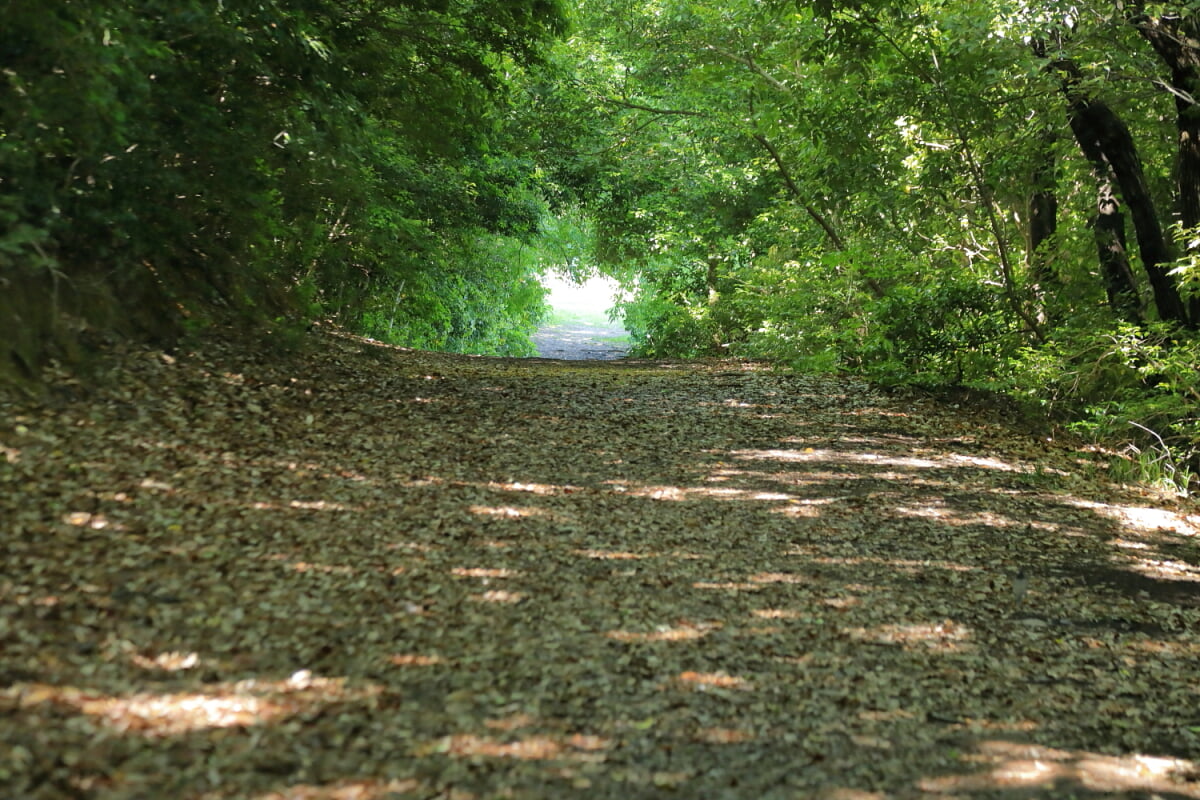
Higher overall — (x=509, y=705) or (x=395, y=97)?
(x=395, y=97)

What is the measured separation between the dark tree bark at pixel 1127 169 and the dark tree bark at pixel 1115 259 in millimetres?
224

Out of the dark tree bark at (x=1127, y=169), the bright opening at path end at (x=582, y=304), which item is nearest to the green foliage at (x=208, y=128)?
the dark tree bark at (x=1127, y=169)

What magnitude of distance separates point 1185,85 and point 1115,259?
1707 mm

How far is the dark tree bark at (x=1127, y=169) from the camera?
716 cm

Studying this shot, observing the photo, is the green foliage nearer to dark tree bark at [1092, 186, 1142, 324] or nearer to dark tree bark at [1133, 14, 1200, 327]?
dark tree bark at [1133, 14, 1200, 327]

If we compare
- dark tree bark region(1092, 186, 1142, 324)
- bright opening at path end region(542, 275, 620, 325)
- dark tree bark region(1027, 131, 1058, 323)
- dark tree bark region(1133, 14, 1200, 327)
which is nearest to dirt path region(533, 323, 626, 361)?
bright opening at path end region(542, 275, 620, 325)

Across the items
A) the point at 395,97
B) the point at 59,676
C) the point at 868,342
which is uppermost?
the point at 395,97

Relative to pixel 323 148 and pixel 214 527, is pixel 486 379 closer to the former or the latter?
pixel 323 148

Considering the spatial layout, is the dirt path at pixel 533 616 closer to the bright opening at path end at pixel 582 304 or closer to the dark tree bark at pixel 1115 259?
the dark tree bark at pixel 1115 259

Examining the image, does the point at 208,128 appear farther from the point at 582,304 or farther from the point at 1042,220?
the point at 582,304

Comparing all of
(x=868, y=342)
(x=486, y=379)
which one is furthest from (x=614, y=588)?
→ (x=868, y=342)

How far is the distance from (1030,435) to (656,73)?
8.58m

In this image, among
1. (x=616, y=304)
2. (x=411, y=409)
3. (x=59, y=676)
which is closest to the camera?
(x=59, y=676)

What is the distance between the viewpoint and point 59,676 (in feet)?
9.04
